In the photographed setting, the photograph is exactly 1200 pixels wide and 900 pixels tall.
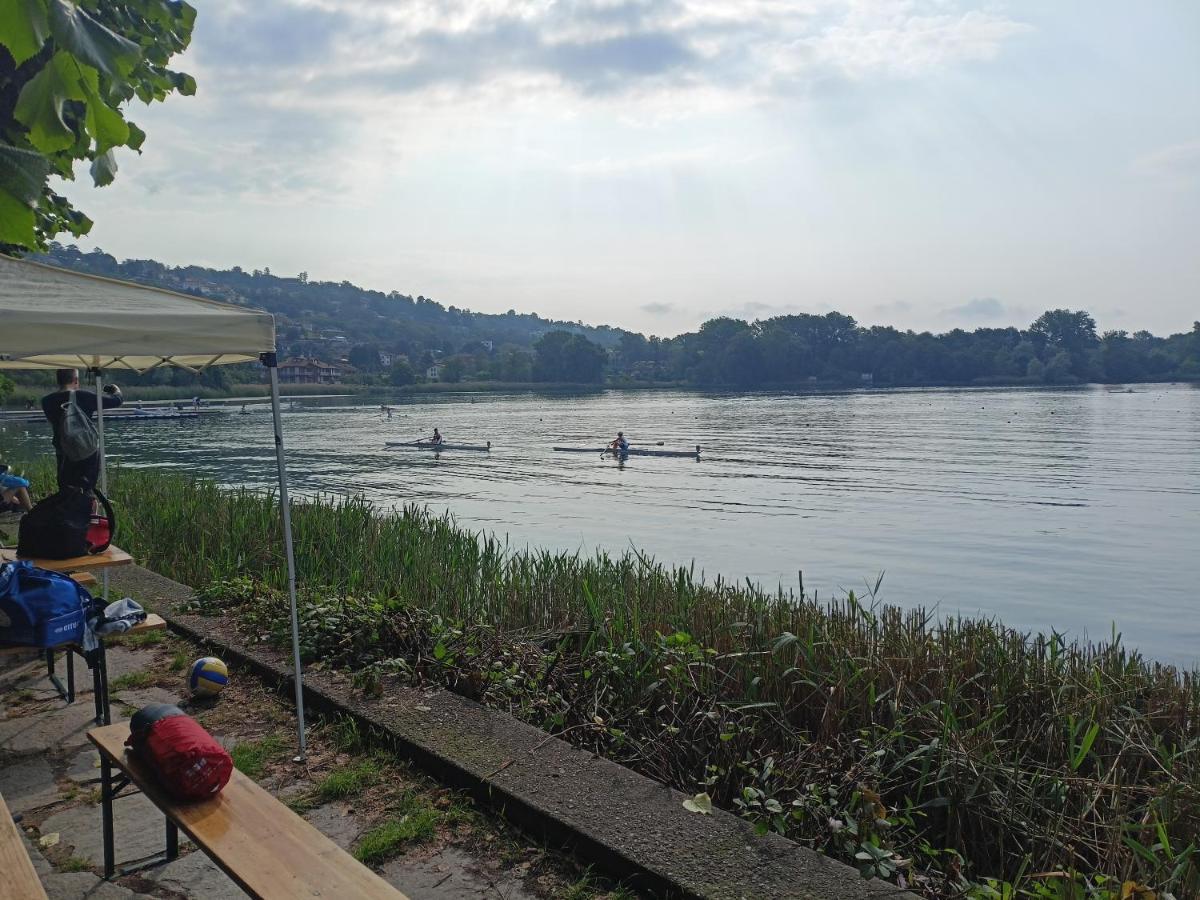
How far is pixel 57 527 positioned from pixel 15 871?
4.31m

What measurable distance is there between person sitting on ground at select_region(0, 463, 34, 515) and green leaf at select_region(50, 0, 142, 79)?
12.2m

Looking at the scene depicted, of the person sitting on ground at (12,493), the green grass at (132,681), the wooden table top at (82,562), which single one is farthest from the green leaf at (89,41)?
the person sitting on ground at (12,493)

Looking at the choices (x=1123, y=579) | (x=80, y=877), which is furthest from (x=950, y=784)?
(x=1123, y=579)

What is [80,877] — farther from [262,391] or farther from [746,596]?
[262,391]

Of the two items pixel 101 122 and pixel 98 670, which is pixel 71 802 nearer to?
pixel 98 670

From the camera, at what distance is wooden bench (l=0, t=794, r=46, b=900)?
270 centimetres

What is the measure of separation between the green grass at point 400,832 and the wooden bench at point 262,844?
28.6 inches

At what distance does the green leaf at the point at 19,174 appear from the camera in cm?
237

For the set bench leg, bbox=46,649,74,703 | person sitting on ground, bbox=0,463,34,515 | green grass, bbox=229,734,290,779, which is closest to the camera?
green grass, bbox=229,734,290,779

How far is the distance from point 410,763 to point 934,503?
27.7 metres

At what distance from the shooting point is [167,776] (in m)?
3.27

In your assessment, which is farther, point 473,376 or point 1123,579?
point 473,376

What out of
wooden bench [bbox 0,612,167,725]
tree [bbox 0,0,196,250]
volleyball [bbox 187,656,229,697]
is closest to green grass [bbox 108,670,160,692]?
wooden bench [bbox 0,612,167,725]

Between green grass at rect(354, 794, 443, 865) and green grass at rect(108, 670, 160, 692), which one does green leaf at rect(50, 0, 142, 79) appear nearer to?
green grass at rect(354, 794, 443, 865)
